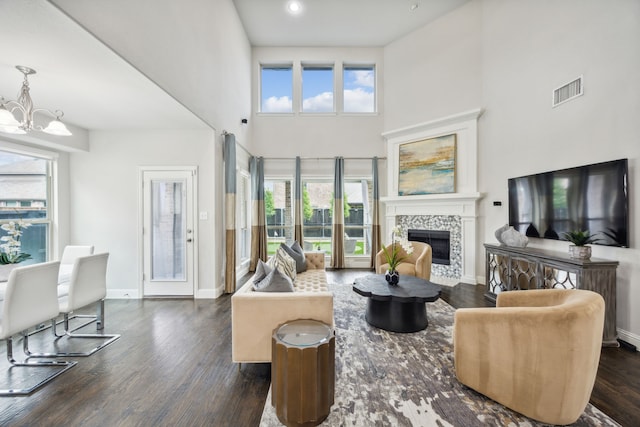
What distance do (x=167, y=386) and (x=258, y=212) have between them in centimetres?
407

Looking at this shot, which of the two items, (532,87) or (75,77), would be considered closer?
(75,77)

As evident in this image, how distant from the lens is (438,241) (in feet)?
17.5

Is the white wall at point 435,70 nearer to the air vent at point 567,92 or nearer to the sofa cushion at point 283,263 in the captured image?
the air vent at point 567,92

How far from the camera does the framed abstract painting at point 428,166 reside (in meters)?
5.02

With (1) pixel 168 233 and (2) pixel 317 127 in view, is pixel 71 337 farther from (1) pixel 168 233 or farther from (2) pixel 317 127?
(2) pixel 317 127

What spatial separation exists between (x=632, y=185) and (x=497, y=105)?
249cm

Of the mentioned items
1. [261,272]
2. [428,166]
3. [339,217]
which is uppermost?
[428,166]

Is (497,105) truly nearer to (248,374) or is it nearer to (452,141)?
(452,141)

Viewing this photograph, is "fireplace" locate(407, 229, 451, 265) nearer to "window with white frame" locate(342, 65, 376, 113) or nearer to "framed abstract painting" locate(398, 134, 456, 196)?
"framed abstract painting" locate(398, 134, 456, 196)

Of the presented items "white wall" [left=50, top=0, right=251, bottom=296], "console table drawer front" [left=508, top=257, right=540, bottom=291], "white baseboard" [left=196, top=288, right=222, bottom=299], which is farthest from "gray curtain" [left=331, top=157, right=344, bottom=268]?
"console table drawer front" [left=508, top=257, right=540, bottom=291]

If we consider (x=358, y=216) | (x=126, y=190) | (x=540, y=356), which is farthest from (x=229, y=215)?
(x=540, y=356)

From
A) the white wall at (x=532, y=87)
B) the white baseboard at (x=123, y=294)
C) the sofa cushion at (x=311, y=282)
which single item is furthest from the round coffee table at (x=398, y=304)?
the white baseboard at (x=123, y=294)

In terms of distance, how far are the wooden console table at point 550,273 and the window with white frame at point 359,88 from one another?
168 inches

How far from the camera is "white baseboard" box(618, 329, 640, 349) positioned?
246cm
